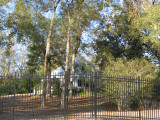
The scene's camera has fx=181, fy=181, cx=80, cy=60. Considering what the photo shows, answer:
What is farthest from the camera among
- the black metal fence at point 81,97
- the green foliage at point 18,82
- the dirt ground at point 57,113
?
the dirt ground at point 57,113

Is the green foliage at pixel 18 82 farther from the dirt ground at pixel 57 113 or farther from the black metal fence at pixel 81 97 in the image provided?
the dirt ground at pixel 57 113

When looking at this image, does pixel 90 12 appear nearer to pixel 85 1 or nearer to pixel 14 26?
pixel 85 1

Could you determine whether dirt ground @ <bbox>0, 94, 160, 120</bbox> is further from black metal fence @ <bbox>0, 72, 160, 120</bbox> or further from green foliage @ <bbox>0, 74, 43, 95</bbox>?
green foliage @ <bbox>0, 74, 43, 95</bbox>

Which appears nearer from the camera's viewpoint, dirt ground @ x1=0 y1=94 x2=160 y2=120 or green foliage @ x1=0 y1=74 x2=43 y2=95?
green foliage @ x1=0 y1=74 x2=43 y2=95

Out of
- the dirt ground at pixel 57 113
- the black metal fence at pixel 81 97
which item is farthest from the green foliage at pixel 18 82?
the dirt ground at pixel 57 113

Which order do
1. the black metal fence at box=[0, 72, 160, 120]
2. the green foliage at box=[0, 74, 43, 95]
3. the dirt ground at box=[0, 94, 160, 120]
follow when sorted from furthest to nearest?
the dirt ground at box=[0, 94, 160, 120], the black metal fence at box=[0, 72, 160, 120], the green foliage at box=[0, 74, 43, 95]

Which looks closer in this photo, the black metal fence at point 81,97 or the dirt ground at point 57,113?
the black metal fence at point 81,97

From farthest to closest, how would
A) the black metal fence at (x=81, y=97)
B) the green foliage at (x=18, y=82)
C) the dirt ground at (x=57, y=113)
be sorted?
the dirt ground at (x=57, y=113), the black metal fence at (x=81, y=97), the green foliage at (x=18, y=82)

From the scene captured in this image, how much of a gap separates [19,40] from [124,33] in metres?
10.8

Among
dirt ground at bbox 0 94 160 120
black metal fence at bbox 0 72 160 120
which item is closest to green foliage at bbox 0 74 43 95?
black metal fence at bbox 0 72 160 120

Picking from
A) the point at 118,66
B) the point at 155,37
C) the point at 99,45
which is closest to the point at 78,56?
the point at 99,45

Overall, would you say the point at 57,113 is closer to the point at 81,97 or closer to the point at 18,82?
the point at 81,97

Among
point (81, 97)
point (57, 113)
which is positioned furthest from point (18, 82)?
point (57, 113)

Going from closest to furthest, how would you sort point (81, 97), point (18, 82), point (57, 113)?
point (81, 97) → point (18, 82) → point (57, 113)
